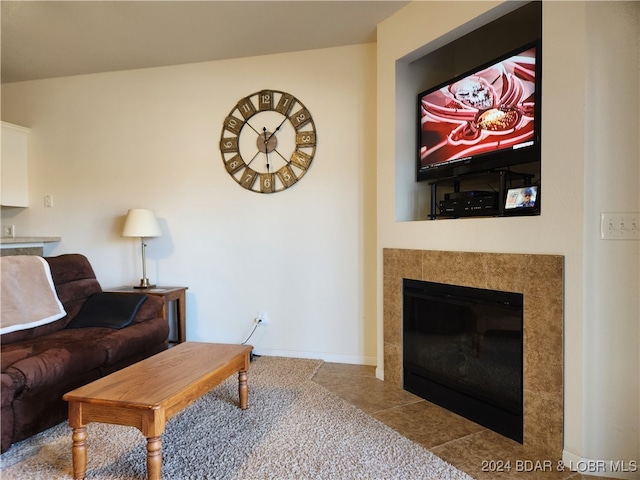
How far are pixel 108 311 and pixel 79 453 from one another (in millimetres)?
1333

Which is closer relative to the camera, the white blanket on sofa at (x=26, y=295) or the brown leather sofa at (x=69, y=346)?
the brown leather sofa at (x=69, y=346)

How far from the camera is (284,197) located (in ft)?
11.0

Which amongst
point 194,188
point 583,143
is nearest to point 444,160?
point 583,143

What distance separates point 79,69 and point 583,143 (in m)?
3.99

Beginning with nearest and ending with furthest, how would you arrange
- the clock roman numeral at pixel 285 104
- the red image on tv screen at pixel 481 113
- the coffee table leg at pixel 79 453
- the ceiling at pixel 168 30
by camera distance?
the coffee table leg at pixel 79 453 → the red image on tv screen at pixel 481 113 → the ceiling at pixel 168 30 → the clock roman numeral at pixel 285 104

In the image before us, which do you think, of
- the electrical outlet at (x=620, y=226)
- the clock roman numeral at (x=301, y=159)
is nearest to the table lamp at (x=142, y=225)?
the clock roman numeral at (x=301, y=159)

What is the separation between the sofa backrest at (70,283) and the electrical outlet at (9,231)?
1466 mm

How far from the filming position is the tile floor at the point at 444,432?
1729 millimetres

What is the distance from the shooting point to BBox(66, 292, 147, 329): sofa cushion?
2.72 metres

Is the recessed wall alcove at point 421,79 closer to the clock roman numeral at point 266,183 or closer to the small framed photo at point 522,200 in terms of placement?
the small framed photo at point 522,200

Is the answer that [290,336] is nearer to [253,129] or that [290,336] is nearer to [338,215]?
[338,215]

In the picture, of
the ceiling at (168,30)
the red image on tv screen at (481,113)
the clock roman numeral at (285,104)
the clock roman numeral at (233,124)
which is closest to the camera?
the red image on tv screen at (481,113)

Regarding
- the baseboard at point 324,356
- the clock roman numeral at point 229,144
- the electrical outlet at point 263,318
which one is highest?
the clock roman numeral at point 229,144

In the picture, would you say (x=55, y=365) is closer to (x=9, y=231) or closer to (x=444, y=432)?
(x=444, y=432)
